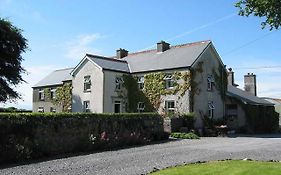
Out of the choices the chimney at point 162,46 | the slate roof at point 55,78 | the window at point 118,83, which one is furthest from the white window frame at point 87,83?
the slate roof at point 55,78

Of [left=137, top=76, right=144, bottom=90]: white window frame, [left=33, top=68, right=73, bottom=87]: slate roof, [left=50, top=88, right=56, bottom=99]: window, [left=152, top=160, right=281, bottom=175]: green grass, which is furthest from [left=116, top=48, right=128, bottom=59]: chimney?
[left=152, top=160, right=281, bottom=175]: green grass

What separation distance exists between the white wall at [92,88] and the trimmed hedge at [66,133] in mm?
11969

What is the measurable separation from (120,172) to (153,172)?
123 cm

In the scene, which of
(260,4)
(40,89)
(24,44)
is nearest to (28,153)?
(260,4)

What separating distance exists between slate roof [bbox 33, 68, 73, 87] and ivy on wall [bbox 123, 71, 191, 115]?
12694mm

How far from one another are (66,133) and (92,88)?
18.5 meters

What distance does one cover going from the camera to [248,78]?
5103 centimetres

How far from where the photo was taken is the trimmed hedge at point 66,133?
16.5 metres

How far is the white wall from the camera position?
36.7 metres

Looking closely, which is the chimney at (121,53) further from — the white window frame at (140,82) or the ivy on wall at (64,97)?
the white window frame at (140,82)

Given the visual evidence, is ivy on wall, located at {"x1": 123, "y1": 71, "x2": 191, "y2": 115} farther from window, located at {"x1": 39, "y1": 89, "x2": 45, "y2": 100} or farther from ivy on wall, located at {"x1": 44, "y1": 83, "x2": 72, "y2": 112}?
window, located at {"x1": 39, "y1": 89, "x2": 45, "y2": 100}

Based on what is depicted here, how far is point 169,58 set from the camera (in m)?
38.1

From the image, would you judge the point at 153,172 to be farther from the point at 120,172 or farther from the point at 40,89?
the point at 40,89

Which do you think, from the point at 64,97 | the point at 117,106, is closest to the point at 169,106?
the point at 117,106
